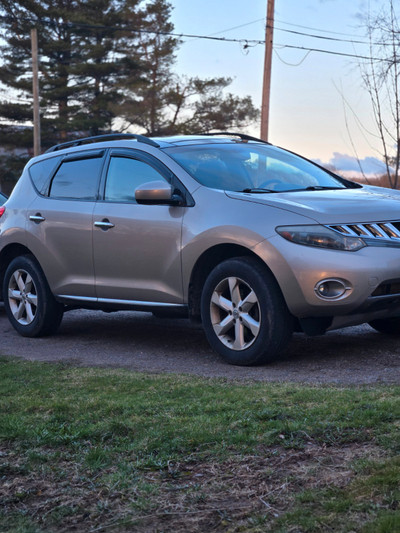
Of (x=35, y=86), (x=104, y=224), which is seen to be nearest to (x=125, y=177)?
(x=104, y=224)

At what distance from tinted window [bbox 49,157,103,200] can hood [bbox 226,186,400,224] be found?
64.6 inches

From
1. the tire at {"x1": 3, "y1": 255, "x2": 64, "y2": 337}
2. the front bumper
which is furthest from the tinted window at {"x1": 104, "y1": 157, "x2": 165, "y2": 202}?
the front bumper

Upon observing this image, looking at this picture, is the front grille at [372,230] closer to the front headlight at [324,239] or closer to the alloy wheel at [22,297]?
the front headlight at [324,239]

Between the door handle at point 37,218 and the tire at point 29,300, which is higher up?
the door handle at point 37,218

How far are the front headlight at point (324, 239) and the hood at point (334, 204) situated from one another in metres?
0.08

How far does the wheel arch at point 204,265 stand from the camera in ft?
20.9

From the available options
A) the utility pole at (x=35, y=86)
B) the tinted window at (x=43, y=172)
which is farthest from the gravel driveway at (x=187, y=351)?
the utility pole at (x=35, y=86)

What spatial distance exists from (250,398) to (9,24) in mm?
49053

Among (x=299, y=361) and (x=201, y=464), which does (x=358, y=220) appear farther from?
(x=201, y=464)

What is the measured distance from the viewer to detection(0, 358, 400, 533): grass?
3.10 metres

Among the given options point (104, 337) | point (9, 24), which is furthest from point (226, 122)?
point (104, 337)

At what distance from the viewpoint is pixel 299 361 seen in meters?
6.32

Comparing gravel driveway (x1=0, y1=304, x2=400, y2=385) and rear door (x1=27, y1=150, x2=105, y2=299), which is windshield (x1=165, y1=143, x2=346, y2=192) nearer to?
rear door (x1=27, y1=150, x2=105, y2=299)

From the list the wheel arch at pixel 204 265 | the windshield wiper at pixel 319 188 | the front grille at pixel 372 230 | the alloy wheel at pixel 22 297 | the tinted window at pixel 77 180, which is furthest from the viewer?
the alloy wheel at pixel 22 297
